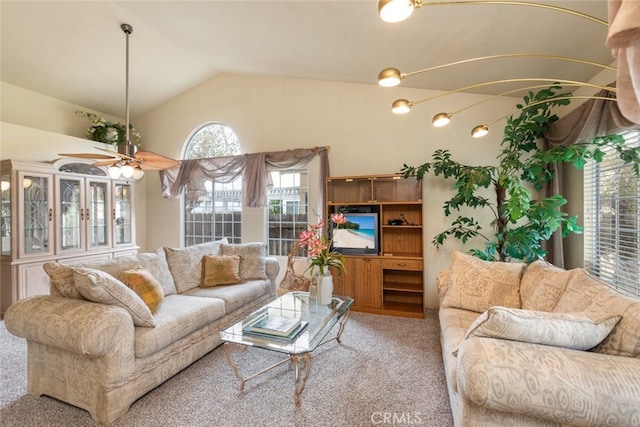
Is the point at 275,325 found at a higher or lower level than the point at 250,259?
lower

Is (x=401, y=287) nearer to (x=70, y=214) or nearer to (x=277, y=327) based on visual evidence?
(x=277, y=327)

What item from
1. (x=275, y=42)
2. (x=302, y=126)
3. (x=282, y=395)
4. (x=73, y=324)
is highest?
(x=275, y=42)

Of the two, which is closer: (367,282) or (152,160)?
(152,160)

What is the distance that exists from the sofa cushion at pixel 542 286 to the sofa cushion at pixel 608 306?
0.07m

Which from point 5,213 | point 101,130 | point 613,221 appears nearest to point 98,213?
point 5,213

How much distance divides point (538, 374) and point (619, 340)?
52 centimetres

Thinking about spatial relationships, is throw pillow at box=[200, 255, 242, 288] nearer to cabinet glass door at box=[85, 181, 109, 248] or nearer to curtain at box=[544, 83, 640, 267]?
cabinet glass door at box=[85, 181, 109, 248]

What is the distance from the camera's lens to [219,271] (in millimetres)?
3297

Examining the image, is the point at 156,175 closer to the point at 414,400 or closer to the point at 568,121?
the point at 414,400

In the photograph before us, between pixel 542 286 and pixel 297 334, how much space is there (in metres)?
1.80

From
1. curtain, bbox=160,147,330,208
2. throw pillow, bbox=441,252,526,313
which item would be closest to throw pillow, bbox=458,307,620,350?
throw pillow, bbox=441,252,526,313

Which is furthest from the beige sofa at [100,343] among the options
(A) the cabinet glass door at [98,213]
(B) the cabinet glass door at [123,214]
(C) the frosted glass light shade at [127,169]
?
(B) the cabinet glass door at [123,214]

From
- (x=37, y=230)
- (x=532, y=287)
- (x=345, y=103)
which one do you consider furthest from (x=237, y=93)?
(x=532, y=287)

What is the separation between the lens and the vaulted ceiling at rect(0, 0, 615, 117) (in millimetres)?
2301
